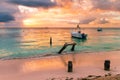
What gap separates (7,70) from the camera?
22.8m

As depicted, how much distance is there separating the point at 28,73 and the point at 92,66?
7562 millimetres

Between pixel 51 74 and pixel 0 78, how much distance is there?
465 centimetres

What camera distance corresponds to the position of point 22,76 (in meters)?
20.1

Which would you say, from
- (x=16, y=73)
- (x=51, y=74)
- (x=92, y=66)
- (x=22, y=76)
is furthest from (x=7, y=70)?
(x=92, y=66)

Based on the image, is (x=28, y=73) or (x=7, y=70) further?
(x=7, y=70)

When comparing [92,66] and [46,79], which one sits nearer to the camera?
[46,79]

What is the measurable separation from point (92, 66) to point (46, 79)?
7.60 m

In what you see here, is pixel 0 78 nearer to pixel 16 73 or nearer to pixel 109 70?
pixel 16 73

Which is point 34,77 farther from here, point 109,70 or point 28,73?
point 109,70

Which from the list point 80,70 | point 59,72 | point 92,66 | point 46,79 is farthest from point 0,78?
point 92,66

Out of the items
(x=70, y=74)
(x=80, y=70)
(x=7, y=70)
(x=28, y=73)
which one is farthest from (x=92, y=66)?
(x=7, y=70)

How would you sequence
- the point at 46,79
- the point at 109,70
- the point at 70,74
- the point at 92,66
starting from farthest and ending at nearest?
the point at 92,66 → the point at 109,70 → the point at 70,74 → the point at 46,79

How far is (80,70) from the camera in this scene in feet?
74.3

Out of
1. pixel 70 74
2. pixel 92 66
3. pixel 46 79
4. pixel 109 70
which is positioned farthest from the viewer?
pixel 92 66
